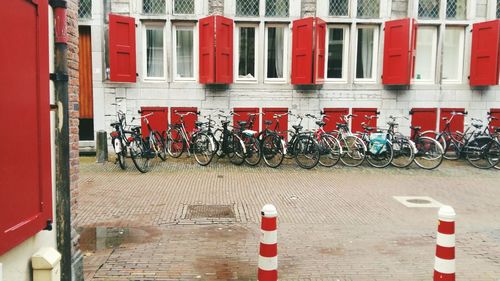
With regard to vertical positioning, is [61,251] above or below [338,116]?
A: below

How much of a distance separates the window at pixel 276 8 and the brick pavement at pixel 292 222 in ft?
14.9

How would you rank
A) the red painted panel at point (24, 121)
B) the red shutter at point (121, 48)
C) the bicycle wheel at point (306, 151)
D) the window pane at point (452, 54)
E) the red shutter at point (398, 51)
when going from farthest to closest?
the window pane at point (452, 54) < the red shutter at point (398, 51) < the red shutter at point (121, 48) < the bicycle wheel at point (306, 151) < the red painted panel at point (24, 121)

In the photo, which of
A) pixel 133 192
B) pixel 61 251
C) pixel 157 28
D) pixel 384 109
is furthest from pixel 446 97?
pixel 61 251

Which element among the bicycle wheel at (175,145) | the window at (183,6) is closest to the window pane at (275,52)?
the window at (183,6)

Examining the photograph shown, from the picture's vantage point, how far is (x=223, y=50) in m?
13.6

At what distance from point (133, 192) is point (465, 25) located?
35.0ft

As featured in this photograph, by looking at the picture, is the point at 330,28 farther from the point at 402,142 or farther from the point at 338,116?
the point at 402,142

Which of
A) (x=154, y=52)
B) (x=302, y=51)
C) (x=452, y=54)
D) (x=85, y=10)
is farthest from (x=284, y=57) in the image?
(x=85, y=10)

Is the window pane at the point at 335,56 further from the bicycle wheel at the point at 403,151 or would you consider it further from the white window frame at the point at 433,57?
the bicycle wheel at the point at 403,151

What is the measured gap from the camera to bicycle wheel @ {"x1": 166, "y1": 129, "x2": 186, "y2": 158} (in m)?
13.0

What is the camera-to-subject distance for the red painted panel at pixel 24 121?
315 centimetres

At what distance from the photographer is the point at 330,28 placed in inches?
573

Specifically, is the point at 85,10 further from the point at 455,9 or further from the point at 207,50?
the point at 455,9

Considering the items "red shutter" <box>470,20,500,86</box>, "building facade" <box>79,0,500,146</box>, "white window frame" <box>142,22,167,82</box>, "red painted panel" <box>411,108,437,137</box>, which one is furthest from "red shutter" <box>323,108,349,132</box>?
"white window frame" <box>142,22,167,82</box>
